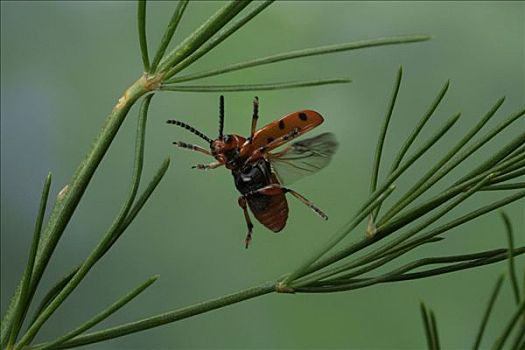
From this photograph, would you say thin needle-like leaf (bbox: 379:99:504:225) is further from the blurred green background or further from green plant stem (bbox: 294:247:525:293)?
the blurred green background

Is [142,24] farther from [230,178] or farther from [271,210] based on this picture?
[230,178]

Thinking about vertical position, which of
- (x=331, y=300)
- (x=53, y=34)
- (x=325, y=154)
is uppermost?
(x=53, y=34)

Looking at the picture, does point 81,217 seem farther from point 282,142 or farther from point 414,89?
point 282,142

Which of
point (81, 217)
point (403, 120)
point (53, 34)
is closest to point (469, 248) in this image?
point (403, 120)

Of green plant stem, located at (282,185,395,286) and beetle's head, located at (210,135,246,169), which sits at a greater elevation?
beetle's head, located at (210,135,246,169)

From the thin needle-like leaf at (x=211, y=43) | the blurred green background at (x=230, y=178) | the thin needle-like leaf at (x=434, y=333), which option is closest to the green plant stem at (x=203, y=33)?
the thin needle-like leaf at (x=211, y=43)

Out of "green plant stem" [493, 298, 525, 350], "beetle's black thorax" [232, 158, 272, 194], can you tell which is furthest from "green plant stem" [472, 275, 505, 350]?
"beetle's black thorax" [232, 158, 272, 194]

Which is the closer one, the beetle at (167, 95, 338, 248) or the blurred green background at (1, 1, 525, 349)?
the beetle at (167, 95, 338, 248)
